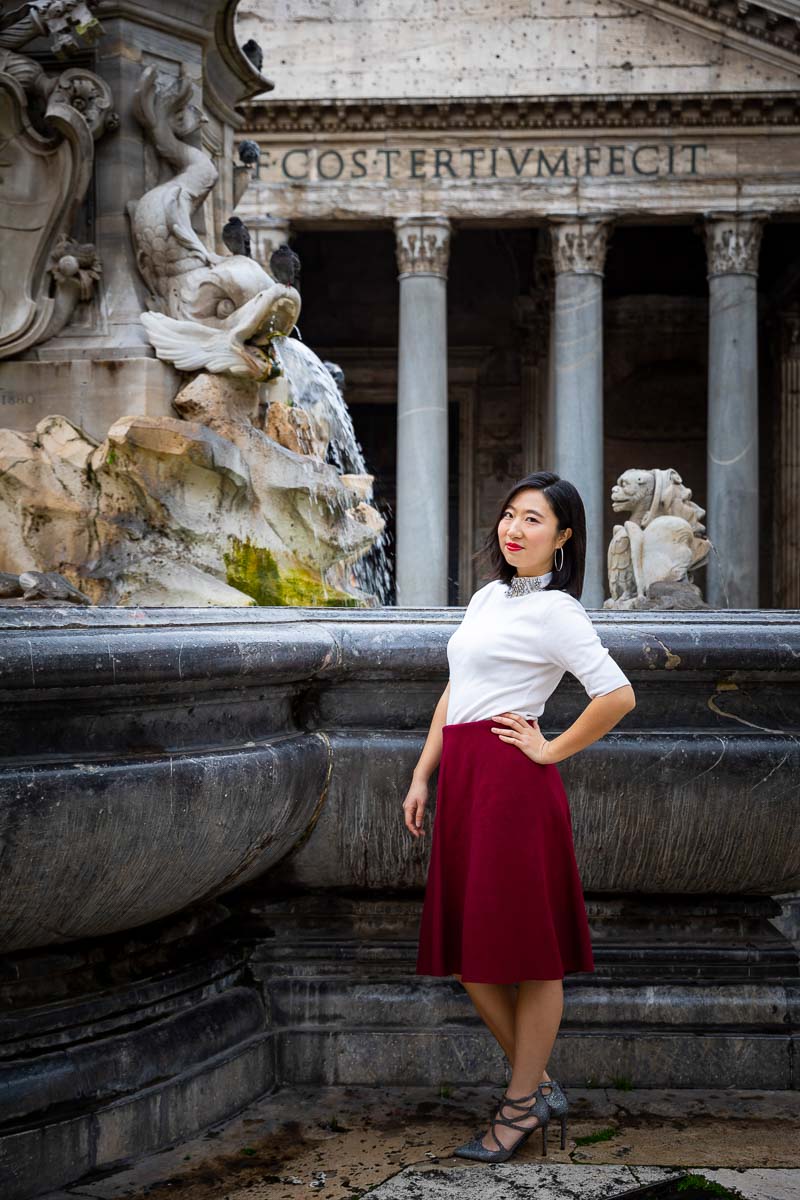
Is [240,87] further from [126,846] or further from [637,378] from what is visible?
→ [637,378]

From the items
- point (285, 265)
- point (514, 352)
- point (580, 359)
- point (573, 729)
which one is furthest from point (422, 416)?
point (573, 729)

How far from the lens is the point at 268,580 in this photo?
551 centimetres

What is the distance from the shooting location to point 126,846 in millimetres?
2621

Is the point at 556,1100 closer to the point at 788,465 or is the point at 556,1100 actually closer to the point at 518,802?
the point at 518,802

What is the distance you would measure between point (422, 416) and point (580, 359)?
2815mm

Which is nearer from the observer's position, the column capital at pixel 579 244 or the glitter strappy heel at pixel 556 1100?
the glitter strappy heel at pixel 556 1100

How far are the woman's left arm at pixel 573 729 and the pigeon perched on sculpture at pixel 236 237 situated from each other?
171 inches

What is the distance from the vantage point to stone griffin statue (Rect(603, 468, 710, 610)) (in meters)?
13.0

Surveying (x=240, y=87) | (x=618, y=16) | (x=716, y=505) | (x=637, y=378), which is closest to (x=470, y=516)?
(x=637, y=378)

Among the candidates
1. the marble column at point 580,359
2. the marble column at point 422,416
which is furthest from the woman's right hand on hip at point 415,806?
the marble column at point 580,359

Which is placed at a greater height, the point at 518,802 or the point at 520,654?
the point at 520,654

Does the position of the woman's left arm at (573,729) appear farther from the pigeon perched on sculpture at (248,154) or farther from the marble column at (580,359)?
the marble column at (580,359)

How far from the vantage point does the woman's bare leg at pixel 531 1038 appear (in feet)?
9.07

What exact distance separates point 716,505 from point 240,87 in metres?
17.2
